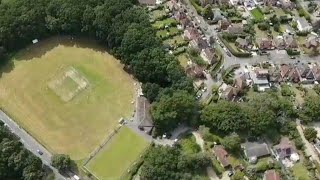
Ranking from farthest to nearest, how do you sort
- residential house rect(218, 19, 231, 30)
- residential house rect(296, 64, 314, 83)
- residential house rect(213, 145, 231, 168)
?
residential house rect(218, 19, 231, 30), residential house rect(296, 64, 314, 83), residential house rect(213, 145, 231, 168)

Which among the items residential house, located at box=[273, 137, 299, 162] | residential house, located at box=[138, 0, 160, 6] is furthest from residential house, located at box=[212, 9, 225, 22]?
residential house, located at box=[273, 137, 299, 162]

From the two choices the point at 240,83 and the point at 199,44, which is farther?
the point at 199,44

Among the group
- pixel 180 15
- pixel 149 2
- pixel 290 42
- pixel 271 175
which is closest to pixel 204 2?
pixel 180 15

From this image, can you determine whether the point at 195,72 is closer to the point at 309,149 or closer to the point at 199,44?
the point at 199,44

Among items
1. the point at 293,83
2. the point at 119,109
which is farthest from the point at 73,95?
the point at 293,83

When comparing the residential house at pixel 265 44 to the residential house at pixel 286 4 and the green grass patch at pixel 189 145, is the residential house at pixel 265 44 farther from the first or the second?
the green grass patch at pixel 189 145

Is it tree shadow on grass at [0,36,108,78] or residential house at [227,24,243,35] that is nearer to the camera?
tree shadow on grass at [0,36,108,78]

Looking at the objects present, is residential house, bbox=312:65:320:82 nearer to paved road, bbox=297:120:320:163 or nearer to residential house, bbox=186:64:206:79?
paved road, bbox=297:120:320:163
